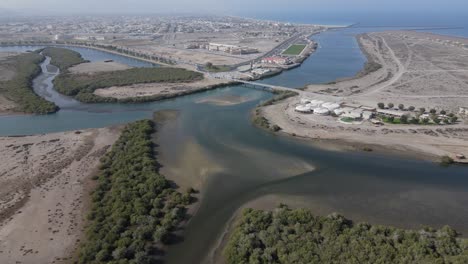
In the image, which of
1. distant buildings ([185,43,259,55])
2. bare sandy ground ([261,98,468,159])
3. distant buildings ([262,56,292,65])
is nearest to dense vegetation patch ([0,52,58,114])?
bare sandy ground ([261,98,468,159])

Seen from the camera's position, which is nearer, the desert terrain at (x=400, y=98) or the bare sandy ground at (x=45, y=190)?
the bare sandy ground at (x=45, y=190)

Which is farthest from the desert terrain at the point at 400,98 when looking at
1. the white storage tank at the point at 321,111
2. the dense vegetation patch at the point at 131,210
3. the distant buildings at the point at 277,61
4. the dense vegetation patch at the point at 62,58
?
the dense vegetation patch at the point at 62,58

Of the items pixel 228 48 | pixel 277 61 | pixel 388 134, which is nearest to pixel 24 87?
pixel 277 61

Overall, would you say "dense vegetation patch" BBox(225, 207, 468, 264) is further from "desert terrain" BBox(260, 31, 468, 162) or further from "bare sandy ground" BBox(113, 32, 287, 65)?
"bare sandy ground" BBox(113, 32, 287, 65)

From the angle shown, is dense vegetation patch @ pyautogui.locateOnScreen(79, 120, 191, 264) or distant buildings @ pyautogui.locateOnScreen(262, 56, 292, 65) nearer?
dense vegetation patch @ pyautogui.locateOnScreen(79, 120, 191, 264)

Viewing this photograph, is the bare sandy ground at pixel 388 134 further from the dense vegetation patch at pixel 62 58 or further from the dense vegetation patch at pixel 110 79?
the dense vegetation patch at pixel 62 58

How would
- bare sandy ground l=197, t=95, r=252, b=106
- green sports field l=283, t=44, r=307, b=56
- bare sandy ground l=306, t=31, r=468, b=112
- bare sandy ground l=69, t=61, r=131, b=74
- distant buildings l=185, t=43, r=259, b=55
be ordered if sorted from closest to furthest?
1. bare sandy ground l=306, t=31, r=468, b=112
2. bare sandy ground l=197, t=95, r=252, b=106
3. bare sandy ground l=69, t=61, r=131, b=74
4. distant buildings l=185, t=43, r=259, b=55
5. green sports field l=283, t=44, r=307, b=56
